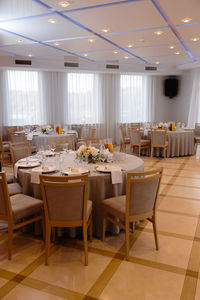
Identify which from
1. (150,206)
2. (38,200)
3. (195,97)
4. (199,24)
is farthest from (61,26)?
(195,97)

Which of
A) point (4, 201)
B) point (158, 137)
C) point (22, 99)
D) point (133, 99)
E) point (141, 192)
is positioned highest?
point (133, 99)

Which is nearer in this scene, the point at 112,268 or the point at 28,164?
the point at 112,268

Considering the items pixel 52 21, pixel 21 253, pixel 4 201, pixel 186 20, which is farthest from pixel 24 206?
pixel 186 20

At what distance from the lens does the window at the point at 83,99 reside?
1009cm

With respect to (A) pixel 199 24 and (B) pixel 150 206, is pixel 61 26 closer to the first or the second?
(A) pixel 199 24

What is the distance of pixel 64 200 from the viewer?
2.57 meters

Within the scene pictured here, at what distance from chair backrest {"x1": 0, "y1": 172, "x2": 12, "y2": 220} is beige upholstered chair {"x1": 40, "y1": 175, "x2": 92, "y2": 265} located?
410 mm

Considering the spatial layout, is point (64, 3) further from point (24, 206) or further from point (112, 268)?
point (112, 268)

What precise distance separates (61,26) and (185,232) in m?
4.00

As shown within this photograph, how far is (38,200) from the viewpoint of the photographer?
305 cm

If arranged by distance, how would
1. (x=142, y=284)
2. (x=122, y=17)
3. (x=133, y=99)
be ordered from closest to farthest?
1. (x=142, y=284)
2. (x=122, y=17)
3. (x=133, y=99)

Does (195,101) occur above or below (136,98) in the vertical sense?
below

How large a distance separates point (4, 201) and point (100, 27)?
3632 millimetres

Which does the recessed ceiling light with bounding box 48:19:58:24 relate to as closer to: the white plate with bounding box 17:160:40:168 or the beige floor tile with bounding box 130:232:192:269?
the white plate with bounding box 17:160:40:168
